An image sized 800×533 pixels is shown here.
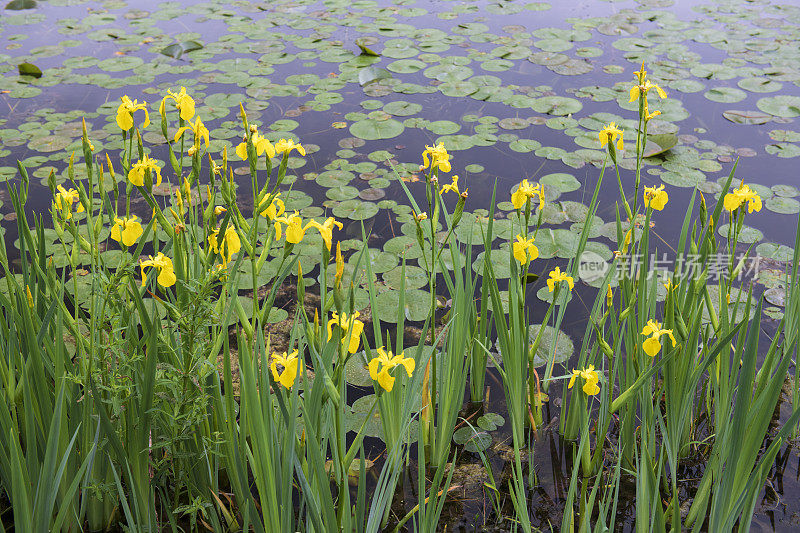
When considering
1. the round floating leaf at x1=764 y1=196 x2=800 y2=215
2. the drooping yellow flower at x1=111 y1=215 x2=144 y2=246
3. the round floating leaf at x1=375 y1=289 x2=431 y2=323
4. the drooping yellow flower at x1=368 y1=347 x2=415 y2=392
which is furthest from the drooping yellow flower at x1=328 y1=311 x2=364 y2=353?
the round floating leaf at x1=764 y1=196 x2=800 y2=215

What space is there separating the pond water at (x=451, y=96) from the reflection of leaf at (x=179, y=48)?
10 millimetres

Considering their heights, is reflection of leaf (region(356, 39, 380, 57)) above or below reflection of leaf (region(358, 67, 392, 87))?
above

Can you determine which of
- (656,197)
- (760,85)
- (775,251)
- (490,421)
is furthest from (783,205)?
(490,421)

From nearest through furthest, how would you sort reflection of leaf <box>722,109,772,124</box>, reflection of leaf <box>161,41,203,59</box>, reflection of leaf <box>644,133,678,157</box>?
1. reflection of leaf <box>644,133,678,157</box>
2. reflection of leaf <box>722,109,772,124</box>
3. reflection of leaf <box>161,41,203,59</box>

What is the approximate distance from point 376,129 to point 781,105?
2.26 m

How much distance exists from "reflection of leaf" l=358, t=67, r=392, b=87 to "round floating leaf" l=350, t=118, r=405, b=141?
1.87 ft

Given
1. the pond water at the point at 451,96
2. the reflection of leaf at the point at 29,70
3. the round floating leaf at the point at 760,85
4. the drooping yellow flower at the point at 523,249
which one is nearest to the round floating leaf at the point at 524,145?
the pond water at the point at 451,96

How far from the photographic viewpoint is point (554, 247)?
8.30 ft

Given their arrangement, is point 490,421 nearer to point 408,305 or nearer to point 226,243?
point 408,305

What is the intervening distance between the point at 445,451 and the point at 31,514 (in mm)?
815

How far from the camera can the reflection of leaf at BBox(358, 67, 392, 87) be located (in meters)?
3.98

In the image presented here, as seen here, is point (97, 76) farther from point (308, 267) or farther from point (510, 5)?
point (510, 5)

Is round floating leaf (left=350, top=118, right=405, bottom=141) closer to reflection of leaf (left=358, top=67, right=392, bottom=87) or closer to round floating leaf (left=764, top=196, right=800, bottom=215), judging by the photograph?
reflection of leaf (left=358, top=67, right=392, bottom=87)

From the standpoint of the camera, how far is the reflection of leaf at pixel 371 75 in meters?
3.98
